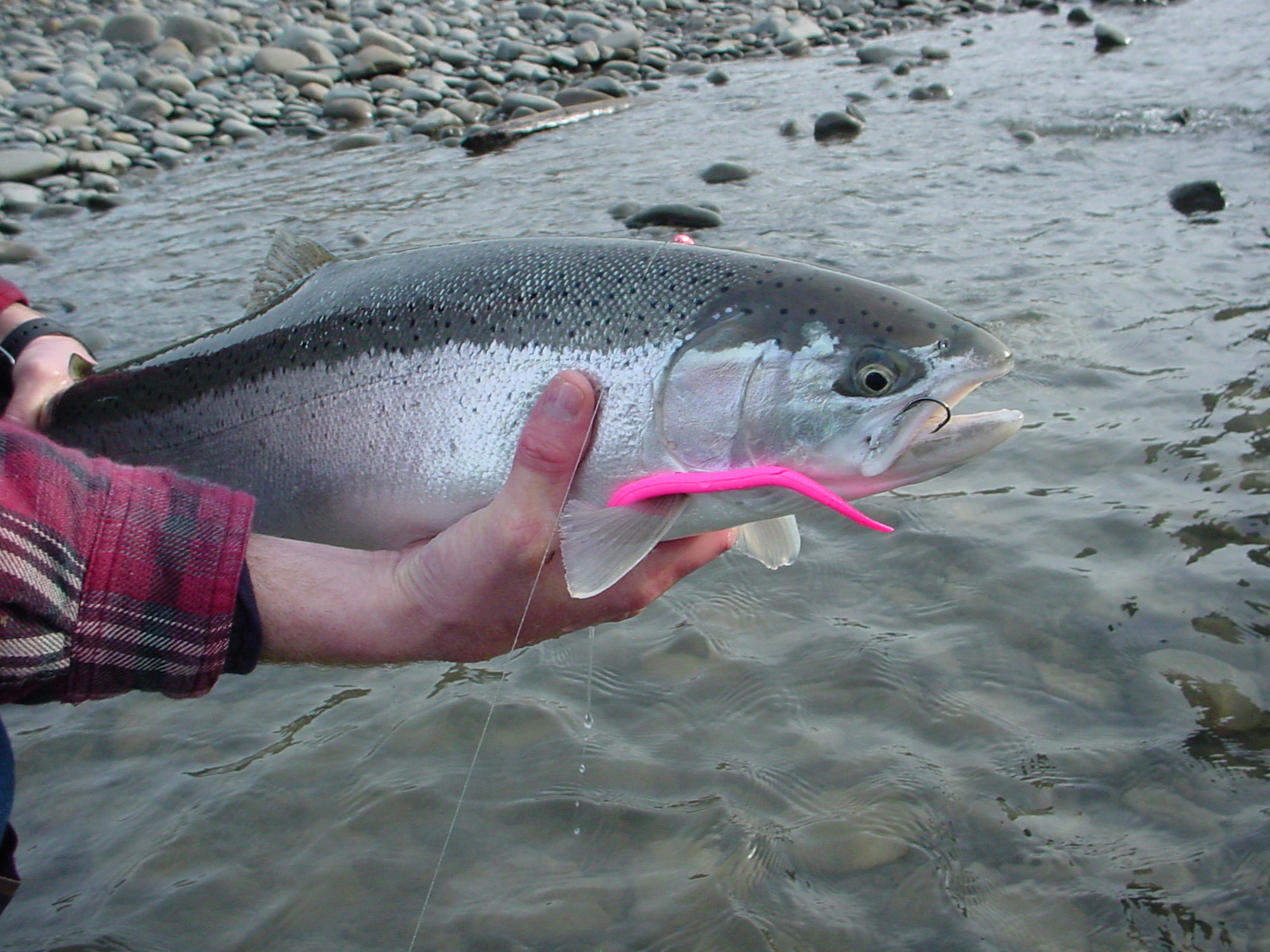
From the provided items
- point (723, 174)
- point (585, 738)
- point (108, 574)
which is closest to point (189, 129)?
point (723, 174)

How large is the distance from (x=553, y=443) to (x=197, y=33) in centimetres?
1415

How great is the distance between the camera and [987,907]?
2699 mm

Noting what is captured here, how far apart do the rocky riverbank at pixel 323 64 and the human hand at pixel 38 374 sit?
17.7 feet

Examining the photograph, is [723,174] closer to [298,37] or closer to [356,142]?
[356,142]

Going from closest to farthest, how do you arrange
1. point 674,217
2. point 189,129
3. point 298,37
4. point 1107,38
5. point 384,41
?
1. point 674,217
2. point 189,129
3. point 384,41
4. point 1107,38
5. point 298,37

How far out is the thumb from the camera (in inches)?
82.9

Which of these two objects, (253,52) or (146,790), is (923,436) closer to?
(146,790)

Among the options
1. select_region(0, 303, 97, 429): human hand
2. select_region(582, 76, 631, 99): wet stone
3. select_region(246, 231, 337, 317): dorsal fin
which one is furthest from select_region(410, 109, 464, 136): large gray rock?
select_region(246, 231, 337, 317): dorsal fin

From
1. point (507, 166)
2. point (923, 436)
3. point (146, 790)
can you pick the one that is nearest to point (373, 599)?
point (923, 436)

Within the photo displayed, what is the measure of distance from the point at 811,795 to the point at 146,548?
6.28 feet

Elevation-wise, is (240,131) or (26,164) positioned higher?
(26,164)

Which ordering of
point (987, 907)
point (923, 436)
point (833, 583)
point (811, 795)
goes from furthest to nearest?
1. point (833, 583)
2. point (811, 795)
3. point (987, 907)
4. point (923, 436)

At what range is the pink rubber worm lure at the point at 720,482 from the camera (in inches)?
83.1

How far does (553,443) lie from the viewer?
6.91 feet
